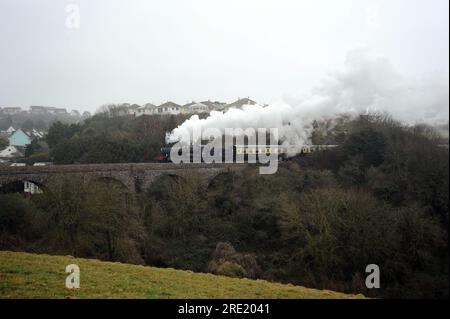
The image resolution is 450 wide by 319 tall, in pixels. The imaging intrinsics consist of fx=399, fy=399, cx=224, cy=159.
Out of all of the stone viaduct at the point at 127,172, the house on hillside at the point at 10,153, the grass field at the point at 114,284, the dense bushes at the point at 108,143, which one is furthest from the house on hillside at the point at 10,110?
the grass field at the point at 114,284

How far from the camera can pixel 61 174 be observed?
23.5m

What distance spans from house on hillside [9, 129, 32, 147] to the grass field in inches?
1118

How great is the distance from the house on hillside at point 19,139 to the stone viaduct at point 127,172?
14910 millimetres

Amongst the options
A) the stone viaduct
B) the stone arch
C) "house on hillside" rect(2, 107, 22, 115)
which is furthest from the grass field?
"house on hillside" rect(2, 107, 22, 115)

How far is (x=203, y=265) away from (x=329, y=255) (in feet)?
18.6

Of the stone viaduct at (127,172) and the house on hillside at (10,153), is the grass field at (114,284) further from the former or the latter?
the house on hillside at (10,153)

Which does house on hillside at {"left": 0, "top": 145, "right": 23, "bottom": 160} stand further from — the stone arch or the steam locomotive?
the steam locomotive

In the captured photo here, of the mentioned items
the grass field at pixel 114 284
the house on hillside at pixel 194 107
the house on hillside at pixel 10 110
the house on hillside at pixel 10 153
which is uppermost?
the house on hillside at pixel 194 107

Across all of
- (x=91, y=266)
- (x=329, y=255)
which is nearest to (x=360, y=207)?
(x=329, y=255)

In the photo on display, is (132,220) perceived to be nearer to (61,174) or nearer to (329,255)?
(61,174)

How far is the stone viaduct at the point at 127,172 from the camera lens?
23.1 metres

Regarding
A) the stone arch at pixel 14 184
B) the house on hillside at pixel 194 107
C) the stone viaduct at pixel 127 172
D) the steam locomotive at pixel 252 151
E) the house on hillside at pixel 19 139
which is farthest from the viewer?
the house on hillside at pixel 194 107

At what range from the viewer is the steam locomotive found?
Result: 98.4ft

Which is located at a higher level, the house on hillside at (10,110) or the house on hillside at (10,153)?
the house on hillside at (10,110)
